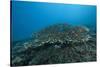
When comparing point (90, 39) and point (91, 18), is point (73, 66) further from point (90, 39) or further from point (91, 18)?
point (91, 18)

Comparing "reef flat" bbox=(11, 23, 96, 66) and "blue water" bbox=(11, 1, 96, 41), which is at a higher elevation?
"blue water" bbox=(11, 1, 96, 41)

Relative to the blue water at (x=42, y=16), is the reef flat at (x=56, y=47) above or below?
below

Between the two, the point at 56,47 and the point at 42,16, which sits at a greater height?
the point at 42,16
